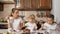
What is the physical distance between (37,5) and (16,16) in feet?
6.39

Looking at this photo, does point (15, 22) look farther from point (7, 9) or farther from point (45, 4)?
point (7, 9)

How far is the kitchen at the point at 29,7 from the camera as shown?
507 cm

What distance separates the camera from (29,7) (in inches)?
201

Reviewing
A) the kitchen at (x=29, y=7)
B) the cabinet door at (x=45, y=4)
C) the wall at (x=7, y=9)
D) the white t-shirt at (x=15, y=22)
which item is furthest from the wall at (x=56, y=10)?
the white t-shirt at (x=15, y=22)

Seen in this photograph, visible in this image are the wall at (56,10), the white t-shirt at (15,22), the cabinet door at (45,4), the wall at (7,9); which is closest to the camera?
the white t-shirt at (15,22)

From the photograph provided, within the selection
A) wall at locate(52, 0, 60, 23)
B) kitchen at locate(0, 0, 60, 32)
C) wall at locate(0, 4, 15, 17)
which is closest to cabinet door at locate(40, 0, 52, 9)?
kitchen at locate(0, 0, 60, 32)

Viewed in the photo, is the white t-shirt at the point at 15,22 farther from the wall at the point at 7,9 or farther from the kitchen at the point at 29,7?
the wall at the point at 7,9

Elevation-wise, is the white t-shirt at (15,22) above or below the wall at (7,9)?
below

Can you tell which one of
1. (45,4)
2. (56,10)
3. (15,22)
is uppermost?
(45,4)

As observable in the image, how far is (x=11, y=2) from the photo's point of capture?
17.6ft

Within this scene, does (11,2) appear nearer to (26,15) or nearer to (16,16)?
(26,15)

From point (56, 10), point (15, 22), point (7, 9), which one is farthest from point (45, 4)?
point (15, 22)

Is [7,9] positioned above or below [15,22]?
above

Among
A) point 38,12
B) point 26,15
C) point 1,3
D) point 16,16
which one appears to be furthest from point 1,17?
point 16,16
